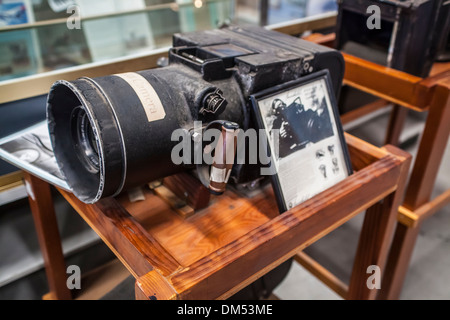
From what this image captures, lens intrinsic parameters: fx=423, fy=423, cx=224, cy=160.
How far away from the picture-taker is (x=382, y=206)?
100 centimetres

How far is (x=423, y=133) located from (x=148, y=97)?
2.70ft

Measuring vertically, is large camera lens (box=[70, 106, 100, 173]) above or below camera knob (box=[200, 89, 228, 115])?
below

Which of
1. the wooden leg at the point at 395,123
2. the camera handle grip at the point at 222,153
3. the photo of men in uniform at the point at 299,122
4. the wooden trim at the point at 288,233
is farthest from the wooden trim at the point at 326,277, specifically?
the wooden leg at the point at 395,123

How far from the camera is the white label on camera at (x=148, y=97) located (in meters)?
0.69

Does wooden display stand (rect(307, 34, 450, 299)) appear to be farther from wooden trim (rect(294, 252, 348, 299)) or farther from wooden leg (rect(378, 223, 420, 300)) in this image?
wooden trim (rect(294, 252, 348, 299))

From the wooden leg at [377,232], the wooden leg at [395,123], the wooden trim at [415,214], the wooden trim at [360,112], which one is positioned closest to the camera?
the wooden leg at [377,232]

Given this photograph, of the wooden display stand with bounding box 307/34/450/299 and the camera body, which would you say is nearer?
the camera body

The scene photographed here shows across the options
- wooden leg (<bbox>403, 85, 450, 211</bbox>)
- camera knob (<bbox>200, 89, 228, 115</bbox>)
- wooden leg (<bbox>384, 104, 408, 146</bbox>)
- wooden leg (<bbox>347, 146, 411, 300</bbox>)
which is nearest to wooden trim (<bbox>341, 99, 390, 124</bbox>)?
wooden leg (<bbox>384, 104, 408, 146</bbox>)

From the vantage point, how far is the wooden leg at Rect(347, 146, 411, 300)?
3.19 feet

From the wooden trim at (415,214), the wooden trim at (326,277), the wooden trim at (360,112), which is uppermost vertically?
the wooden trim at (360,112)

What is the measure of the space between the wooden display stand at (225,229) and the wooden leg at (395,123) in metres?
1.02

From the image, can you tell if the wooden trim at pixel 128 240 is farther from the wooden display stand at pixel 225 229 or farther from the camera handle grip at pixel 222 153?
the camera handle grip at pixel 222 153

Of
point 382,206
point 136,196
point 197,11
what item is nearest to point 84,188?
point 136,196

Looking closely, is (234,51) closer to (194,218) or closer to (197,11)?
(194,218)
